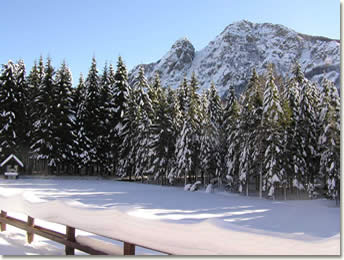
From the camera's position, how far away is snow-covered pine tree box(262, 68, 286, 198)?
77.3 ft

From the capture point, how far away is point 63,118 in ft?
109

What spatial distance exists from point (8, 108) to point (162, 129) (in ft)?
51.0

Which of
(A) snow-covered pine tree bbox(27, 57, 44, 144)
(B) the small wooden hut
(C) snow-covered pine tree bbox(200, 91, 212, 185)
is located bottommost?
(B) the small wooden hut

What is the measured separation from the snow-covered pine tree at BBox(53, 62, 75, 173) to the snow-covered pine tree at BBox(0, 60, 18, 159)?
3.93m

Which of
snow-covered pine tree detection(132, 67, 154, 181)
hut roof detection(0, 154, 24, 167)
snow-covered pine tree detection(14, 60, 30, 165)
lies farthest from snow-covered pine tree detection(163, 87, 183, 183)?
snow-covered pine tree detection(14, 60, 30, 165)

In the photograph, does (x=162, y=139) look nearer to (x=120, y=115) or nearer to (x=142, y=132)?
(x=142, y=132)

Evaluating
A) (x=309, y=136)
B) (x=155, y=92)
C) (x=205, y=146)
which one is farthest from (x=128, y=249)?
(x=155, y=92)

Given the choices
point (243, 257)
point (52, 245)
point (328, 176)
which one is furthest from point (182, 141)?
point (243, 257)

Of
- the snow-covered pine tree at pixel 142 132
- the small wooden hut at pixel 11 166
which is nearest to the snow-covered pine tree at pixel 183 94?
the snow-covered pine tree at pixel 142 132

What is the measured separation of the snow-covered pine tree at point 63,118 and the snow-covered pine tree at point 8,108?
3930mm

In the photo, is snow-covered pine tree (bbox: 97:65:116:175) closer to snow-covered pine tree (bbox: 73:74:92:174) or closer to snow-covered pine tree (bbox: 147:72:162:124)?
snow-covered pine tree (bbox: 73:74:92:174)

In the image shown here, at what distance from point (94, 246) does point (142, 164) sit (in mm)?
29017

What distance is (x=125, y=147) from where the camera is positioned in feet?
111

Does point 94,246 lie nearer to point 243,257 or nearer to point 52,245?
point 52,245
